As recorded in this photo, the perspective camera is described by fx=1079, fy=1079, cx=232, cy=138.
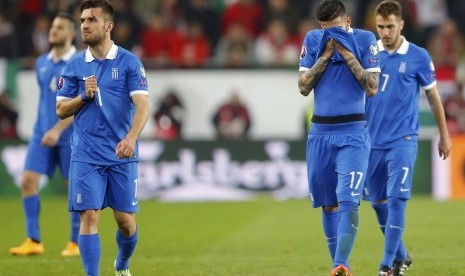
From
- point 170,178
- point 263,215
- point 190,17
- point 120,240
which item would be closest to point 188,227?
point 263,215

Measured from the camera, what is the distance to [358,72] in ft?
30.7

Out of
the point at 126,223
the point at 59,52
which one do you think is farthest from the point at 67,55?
the point at 126,223

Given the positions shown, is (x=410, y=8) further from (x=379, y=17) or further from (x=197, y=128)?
(x=379, y=17)

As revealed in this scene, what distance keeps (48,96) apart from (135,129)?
378 cm

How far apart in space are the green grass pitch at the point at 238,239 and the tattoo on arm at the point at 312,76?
2110 mm

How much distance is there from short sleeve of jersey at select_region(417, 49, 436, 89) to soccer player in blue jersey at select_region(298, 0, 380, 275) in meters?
1.19

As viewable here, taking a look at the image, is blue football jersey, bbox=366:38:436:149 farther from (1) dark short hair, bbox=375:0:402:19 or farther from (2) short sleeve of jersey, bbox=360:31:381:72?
(2) short sleeve of jersey, bbox=360:31:381:72

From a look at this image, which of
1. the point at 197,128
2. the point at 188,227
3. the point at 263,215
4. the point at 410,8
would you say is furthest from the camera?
the point at 410,8

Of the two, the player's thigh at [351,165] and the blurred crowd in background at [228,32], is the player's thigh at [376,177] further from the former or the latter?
the blurred crowd in background at [228,32]

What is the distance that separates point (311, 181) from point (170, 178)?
33.1ft

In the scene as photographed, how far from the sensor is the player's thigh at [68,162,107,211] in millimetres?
9195

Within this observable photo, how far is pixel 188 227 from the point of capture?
1560 centimetres

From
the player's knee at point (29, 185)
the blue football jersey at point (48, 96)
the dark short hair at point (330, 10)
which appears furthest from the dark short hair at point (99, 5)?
the player's knee at point (29, 185)

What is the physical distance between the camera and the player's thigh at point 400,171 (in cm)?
1034
